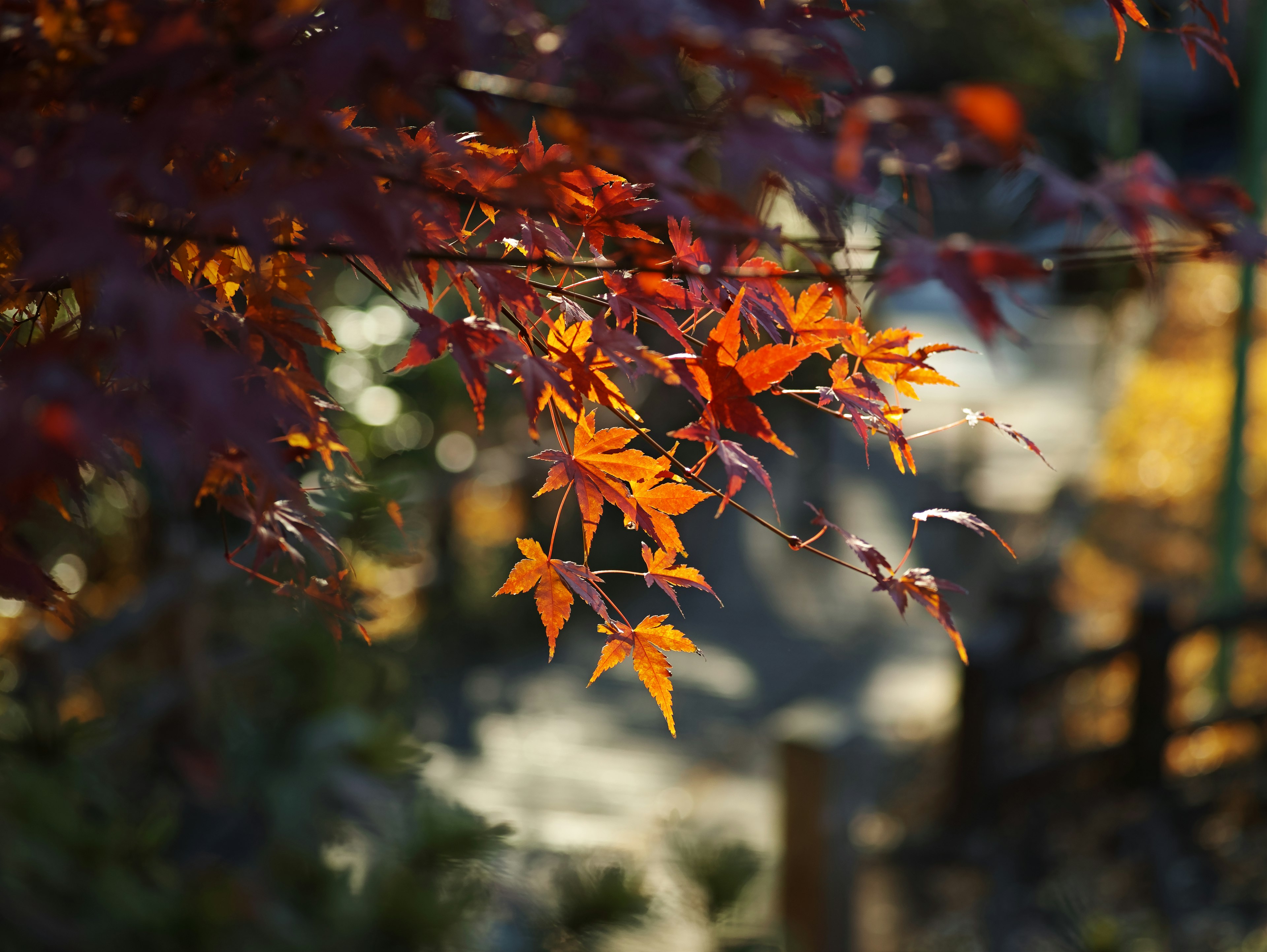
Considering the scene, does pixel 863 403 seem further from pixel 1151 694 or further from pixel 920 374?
pixel 1151 694

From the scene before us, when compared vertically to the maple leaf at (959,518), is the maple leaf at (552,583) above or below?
below

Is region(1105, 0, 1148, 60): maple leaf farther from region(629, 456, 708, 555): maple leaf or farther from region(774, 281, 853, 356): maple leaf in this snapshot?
region(629, 456, 708, 555): maple leaf

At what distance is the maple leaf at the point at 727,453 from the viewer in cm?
91

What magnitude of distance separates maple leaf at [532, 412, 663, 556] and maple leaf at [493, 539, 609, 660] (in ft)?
0.19

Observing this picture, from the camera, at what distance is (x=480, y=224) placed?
109 cm

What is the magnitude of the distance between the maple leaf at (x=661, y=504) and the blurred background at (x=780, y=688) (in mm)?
299

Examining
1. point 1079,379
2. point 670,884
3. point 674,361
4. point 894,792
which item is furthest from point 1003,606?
point 1079,379

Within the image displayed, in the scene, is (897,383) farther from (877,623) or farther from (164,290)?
(877,623)

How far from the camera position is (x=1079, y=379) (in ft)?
41.0

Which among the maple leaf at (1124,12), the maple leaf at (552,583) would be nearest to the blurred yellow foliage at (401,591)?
the maple leaf at (552,583)

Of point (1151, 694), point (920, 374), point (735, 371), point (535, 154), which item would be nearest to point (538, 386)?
point (735, 371)

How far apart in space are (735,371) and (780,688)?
494 cm

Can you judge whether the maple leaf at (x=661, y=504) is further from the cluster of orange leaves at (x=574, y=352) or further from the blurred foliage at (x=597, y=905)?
the blurred foliage at (x=597, y=905)

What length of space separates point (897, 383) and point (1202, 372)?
7501 mm
